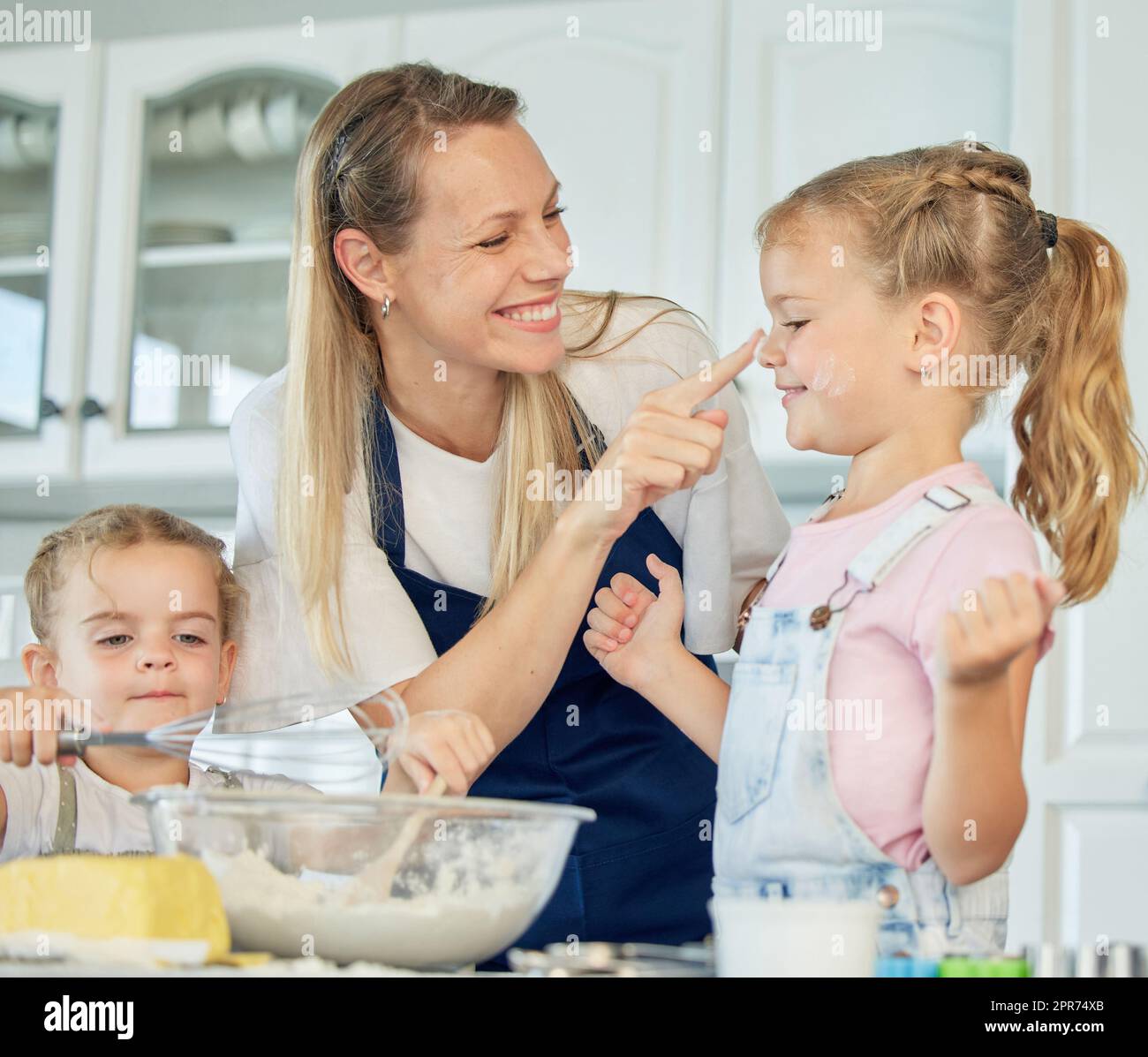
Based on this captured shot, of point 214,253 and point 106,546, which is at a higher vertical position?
point 214,253

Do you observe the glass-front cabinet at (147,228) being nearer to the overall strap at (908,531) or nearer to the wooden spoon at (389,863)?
the overall strap at (908,531)

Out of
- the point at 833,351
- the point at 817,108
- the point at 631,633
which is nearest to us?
the point at 833,351

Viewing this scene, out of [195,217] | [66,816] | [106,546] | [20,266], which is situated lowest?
[66,816]

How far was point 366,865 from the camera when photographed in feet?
2.34

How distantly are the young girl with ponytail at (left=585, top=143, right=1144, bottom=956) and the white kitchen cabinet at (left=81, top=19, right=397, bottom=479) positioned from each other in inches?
60.1

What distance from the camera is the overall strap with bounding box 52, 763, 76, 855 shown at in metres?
1.25

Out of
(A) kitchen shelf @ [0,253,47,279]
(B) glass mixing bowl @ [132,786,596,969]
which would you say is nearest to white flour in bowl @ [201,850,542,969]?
(B) glass mixing bowl @ [132,786,596,969]

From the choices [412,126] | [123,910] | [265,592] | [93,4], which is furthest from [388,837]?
[93,4]

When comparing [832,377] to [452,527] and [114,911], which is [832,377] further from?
[114,911]

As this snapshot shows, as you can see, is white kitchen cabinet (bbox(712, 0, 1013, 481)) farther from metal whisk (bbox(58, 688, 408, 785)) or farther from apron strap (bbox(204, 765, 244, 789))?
apron strap (bbox(204, 765, 244, 789))

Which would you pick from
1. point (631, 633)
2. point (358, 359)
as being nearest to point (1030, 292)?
point (631, 633)

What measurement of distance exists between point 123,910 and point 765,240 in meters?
0.76

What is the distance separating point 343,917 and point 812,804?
0.38 metres

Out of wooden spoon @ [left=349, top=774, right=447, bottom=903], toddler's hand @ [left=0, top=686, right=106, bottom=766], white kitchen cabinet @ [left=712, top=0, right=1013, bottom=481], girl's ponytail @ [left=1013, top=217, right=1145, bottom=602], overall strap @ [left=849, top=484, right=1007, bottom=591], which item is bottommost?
wooden spoon @ [left=349, top=774, right=447, bottom=903]
